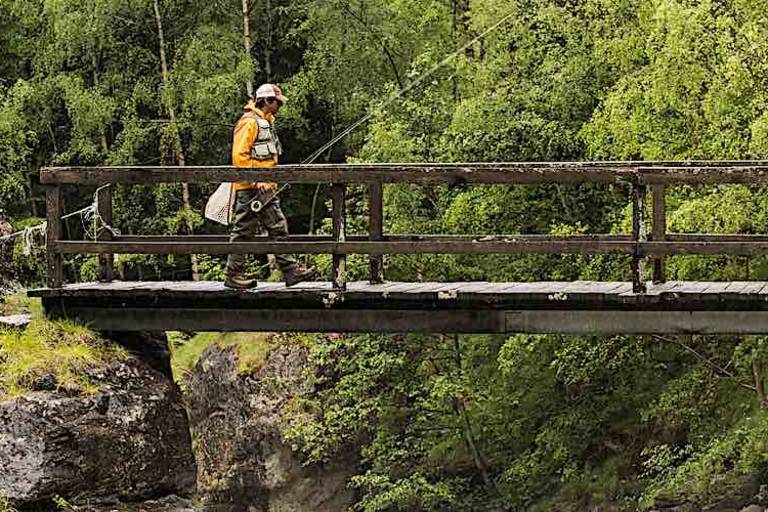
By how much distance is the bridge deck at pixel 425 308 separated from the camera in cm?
1048

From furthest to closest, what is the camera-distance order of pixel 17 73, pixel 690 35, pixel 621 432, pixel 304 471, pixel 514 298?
pixel 17 73, pixel 304 471, pixel 621 432, pixel 690 35, pixel 514 298

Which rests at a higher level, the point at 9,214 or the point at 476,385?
the point at 9,214

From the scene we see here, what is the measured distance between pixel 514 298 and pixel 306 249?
148 centimetres

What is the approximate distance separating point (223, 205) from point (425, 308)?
5.72ft

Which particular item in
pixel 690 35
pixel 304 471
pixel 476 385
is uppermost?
pixel 690 35

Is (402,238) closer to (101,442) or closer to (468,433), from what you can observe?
(101,442)

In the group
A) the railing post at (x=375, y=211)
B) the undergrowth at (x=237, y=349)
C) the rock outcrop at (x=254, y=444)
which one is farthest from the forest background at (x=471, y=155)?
the railing post at (x=375, y=211)

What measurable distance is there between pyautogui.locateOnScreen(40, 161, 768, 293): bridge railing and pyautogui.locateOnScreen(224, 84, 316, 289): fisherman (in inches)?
8.0

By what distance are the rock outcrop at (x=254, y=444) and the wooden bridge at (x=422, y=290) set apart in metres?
11.7

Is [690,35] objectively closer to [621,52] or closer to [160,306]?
[621,52]

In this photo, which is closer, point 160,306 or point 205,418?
point 160,306

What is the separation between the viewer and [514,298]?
34.7ft

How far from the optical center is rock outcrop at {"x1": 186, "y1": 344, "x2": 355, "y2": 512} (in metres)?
23.0

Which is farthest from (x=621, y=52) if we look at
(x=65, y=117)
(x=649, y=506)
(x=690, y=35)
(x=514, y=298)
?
(x=65, y=117)
